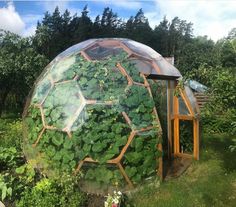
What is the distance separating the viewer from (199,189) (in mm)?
7629

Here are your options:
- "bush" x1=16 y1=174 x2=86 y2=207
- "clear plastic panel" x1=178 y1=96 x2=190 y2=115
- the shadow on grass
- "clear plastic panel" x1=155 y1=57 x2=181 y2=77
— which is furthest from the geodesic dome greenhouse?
the shadow on grass

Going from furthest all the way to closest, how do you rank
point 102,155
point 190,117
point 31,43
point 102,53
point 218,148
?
point 31,43 < point 218,148 < point 190,117 < point 102,53 < point 102,155

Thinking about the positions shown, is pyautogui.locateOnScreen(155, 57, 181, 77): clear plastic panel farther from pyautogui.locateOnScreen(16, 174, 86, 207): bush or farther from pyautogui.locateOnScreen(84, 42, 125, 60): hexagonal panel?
pyautogui.locateOnScreen(16, 174, 86, 207): bush

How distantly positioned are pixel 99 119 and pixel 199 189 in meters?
2.47

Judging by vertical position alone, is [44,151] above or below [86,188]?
above

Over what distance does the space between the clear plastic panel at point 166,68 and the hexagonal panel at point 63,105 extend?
219 centimetres

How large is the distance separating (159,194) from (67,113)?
2.39 metres

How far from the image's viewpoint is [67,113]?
751cm

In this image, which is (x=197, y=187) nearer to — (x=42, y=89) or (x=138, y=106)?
(x=138, y=106)

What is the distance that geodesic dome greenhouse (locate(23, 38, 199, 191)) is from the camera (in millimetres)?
7184

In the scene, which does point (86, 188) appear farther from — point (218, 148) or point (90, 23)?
point (90, 23)

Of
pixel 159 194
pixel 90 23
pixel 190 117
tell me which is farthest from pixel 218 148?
pixel 90 23

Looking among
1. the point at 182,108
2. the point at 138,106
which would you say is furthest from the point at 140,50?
the point at 182,108

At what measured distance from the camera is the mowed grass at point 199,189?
23.0ft
